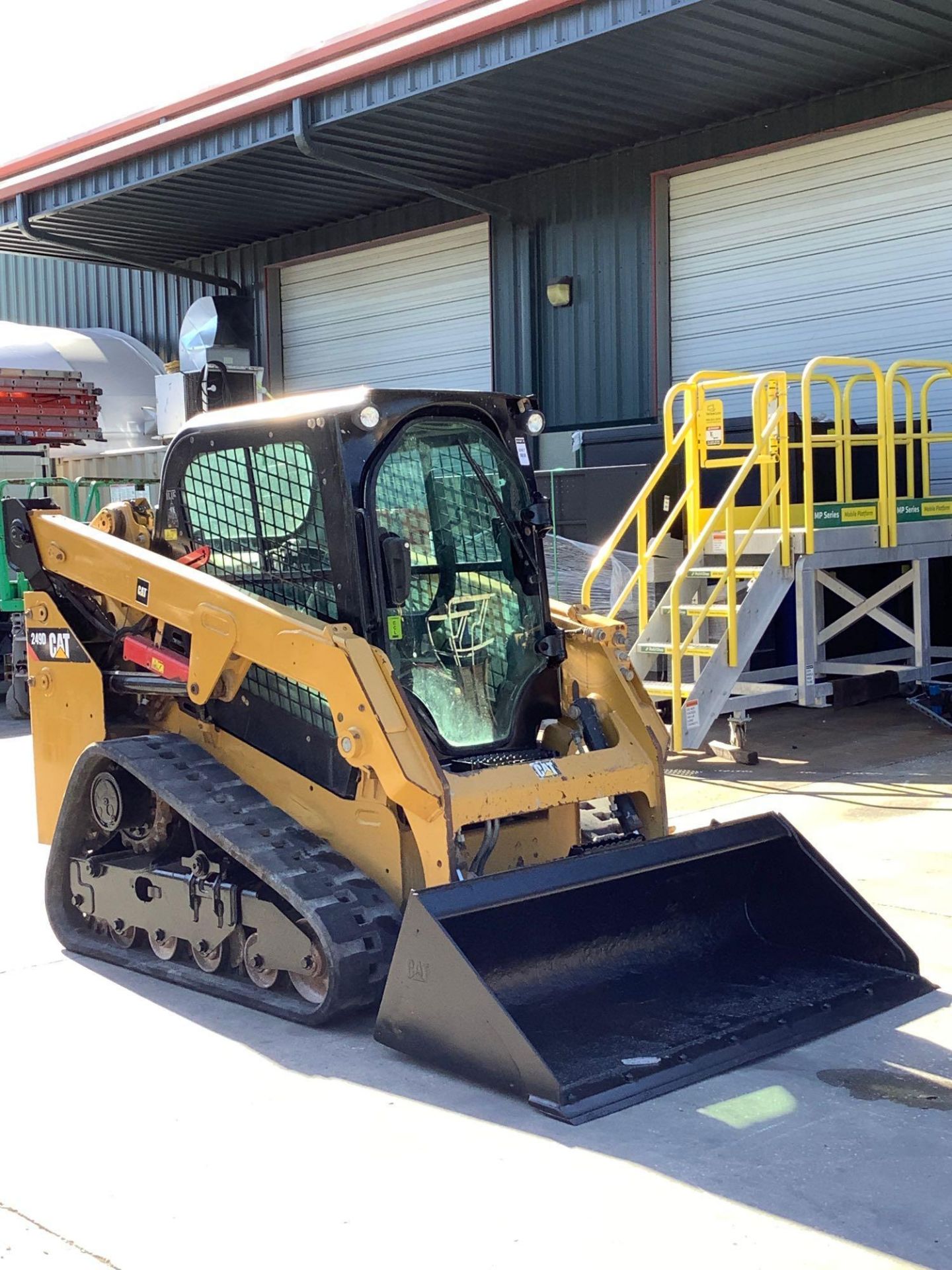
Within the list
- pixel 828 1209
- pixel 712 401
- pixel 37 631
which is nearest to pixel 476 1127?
pixel 828 1209

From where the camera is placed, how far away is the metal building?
41.6 ft

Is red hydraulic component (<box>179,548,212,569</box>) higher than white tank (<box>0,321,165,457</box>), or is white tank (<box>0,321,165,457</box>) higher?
white tank (<box>0,321,165,457</box>)

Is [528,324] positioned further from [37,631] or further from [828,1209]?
[828,1209]

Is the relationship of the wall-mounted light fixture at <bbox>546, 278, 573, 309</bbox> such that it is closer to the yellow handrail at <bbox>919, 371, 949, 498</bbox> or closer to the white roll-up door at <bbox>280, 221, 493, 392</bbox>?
the white roll-up door at <bbox>280, 221, 493, 392</bbox>

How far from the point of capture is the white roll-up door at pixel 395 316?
57.2ft

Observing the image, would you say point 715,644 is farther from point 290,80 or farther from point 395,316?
point 395,316

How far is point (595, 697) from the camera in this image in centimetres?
615

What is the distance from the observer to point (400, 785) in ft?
16.8

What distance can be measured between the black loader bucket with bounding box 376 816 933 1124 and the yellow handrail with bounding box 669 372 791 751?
13.7 ft

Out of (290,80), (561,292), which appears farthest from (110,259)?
(561,292)

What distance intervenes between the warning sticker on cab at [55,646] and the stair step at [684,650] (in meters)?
4.53

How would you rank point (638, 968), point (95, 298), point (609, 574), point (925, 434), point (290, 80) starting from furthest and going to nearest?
1. point (95, 298)
2. point (290, 80)
3. point (609, 574)
4. point (925, 434)
5. point (638, 968)

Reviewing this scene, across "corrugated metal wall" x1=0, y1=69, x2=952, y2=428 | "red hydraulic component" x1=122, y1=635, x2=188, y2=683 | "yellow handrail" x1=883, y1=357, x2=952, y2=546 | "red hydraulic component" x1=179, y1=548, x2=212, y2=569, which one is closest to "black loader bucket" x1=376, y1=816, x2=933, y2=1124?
"red hydraulic component" x1=122, y1=635, x2=188, y2=683

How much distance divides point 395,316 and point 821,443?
8.59m
